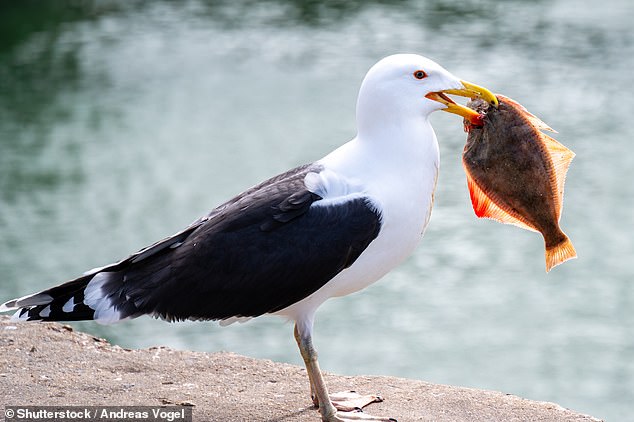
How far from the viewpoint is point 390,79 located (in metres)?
5.35

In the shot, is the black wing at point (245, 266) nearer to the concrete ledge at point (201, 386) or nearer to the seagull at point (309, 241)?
the seagull at point (309, 241)

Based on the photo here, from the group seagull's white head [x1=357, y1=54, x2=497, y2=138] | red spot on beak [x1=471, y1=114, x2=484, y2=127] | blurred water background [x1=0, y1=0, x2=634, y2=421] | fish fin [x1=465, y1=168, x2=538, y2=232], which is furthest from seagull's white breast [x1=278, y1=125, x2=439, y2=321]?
blurred water background [x1=0, y1=0, x2=634, y2=421]

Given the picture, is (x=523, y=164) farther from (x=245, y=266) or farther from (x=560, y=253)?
(x=245, y=266)

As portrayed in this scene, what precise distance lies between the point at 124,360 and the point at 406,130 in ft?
6.99

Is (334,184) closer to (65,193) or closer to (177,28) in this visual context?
(65,193)

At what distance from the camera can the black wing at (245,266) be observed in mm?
5125

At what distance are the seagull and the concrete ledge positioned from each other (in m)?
0.38

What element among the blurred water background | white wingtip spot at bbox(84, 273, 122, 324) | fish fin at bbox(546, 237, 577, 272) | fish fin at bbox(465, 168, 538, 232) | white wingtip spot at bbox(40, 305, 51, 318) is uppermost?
fish fin at bbox(465, 168, 538, 232)

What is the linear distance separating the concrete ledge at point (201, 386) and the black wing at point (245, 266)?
524 millimetres

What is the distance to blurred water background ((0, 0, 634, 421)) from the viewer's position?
11930mm

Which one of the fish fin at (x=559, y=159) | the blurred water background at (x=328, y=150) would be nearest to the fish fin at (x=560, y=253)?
the fish fin at (x=559, y=159)

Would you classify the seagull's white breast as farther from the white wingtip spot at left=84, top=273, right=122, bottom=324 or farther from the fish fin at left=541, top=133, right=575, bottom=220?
the white wingtip spot at left=84, top=273, right=122, bottom=324

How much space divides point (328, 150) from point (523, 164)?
10762 millimetres

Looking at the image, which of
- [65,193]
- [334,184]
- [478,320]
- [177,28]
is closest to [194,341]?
[478,320]
